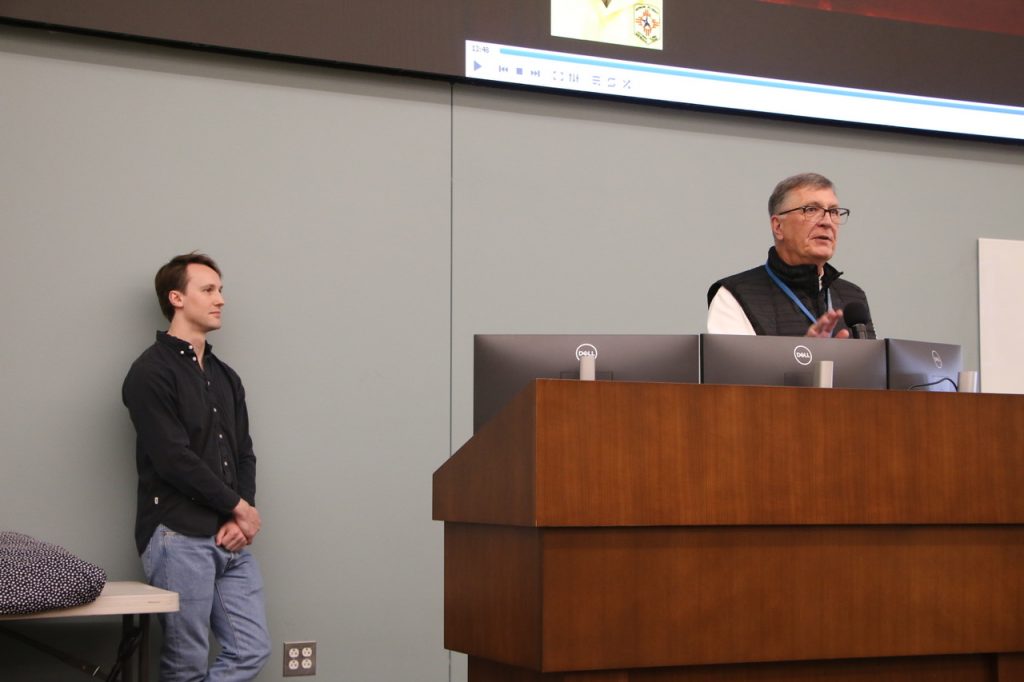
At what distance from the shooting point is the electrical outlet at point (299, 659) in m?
4.05

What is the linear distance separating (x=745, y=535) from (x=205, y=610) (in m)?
2.19

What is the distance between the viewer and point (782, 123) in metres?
4.91

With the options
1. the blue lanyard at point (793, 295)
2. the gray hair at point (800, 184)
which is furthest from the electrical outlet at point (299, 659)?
the gray hair at point (800, 184)

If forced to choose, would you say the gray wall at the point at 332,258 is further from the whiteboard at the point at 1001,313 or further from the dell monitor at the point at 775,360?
the dell monitor at the point at 775,360

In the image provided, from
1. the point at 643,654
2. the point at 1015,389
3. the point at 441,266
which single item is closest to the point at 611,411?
the point at 643,654

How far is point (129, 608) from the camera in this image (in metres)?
3.20

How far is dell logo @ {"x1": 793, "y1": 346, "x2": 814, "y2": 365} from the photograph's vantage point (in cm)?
240

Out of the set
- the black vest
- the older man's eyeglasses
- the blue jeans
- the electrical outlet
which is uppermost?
the older man's eyeglasses

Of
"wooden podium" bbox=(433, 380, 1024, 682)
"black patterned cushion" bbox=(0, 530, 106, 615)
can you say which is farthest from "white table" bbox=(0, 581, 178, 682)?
"wooden podium" bbox=(433, 380, 1024, 682)

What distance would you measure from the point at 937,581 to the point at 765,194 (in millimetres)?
3014

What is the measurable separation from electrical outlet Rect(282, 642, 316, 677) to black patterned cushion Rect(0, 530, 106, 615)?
40.2 inches

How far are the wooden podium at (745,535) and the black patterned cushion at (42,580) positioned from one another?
1458 millimetres

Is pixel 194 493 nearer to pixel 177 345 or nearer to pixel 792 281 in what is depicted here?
pixel 177 345

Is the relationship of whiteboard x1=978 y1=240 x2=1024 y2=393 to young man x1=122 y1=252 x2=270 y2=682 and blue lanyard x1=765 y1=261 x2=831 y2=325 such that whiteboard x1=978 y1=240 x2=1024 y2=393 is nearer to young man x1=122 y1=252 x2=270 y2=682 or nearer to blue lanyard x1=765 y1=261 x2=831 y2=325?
blue lanyard x1=765 y1=261 x2=831 y2=325
